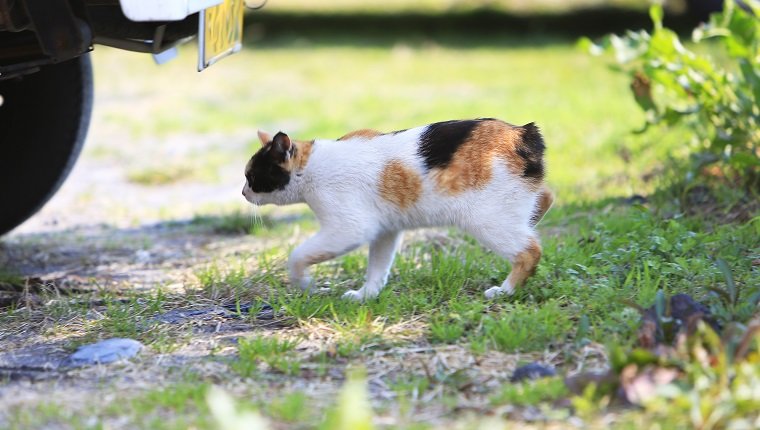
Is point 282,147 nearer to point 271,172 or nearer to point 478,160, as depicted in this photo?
point 271,172

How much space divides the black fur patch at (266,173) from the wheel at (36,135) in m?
1.08

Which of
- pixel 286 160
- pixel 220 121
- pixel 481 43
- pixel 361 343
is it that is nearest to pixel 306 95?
pixel 220 121

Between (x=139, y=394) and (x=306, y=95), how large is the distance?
6190 mm

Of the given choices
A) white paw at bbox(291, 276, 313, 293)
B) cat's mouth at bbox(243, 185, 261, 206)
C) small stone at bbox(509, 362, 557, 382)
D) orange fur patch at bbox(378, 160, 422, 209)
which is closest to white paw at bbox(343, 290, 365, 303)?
white paw at bbox(291, 276, 313, 293)

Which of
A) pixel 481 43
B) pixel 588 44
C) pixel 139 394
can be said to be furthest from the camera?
pixel 481 43

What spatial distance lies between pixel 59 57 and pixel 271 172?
0.78 metres

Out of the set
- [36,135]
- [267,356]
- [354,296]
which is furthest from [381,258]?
[36,135]

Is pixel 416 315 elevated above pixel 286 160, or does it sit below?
below

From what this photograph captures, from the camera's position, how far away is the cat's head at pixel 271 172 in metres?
Answer: 3.41

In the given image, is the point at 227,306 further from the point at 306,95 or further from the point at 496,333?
the point at 306,95

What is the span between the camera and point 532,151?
3.35m

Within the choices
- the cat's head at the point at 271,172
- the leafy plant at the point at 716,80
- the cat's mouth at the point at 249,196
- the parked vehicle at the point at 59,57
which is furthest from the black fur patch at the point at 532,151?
the leafy plant at the point at 716,80

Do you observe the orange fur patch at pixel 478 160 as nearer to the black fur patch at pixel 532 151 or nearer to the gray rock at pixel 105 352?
the black fur patch at pixel 532 151

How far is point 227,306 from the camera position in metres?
3.43
